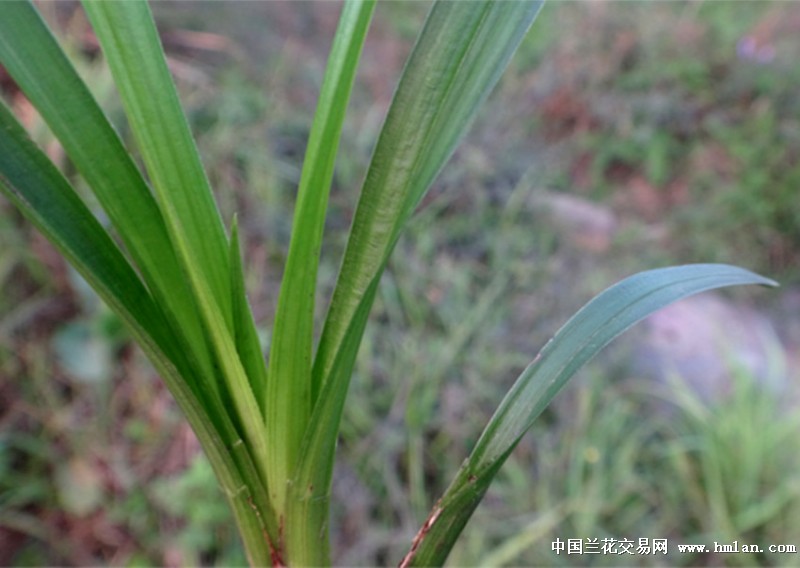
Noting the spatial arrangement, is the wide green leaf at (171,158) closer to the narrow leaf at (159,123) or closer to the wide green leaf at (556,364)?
the narrow leaf at (159,123)

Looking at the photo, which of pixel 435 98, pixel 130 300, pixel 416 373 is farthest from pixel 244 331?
pixel 416 373

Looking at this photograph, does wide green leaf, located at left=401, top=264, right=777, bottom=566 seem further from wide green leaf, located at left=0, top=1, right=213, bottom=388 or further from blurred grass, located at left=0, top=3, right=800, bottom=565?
blurred grass, located at left=0, top=3, right=800, bottom=565

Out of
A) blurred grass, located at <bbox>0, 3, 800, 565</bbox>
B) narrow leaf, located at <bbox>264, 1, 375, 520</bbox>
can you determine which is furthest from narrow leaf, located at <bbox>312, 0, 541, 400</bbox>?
blurred grass, located at <bbox>0, 3, 800, 565</bbox>

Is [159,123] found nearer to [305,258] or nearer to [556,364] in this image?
[305,258]

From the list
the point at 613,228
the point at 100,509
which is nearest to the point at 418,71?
the point at 100,509

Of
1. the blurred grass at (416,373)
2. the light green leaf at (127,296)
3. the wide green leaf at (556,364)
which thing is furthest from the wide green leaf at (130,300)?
the blurred grass at (416,373)

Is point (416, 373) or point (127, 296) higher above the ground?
point (416, 373)

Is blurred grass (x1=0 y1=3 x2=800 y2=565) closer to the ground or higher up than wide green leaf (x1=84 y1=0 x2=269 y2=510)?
higher up
